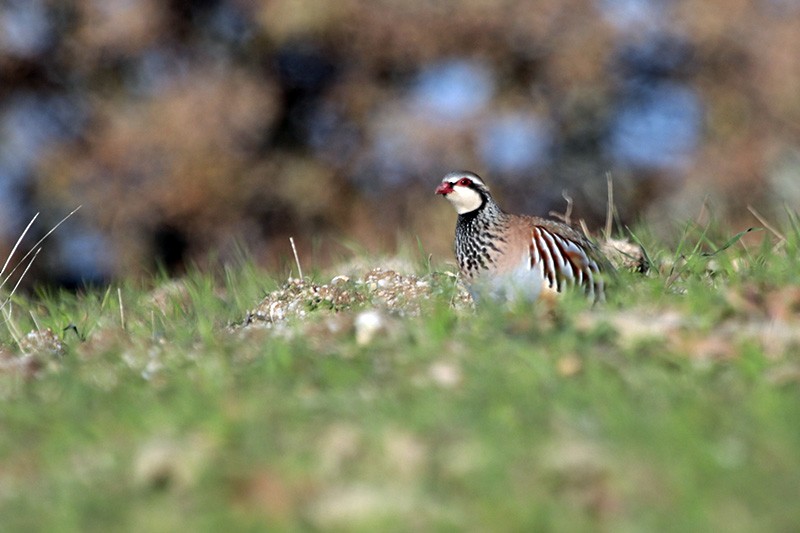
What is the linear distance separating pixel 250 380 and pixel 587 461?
59.7 inches

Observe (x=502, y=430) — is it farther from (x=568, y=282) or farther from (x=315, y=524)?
(x=568, y=282)

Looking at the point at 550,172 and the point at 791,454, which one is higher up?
the point at 550,172

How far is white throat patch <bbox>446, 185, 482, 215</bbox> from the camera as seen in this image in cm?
710

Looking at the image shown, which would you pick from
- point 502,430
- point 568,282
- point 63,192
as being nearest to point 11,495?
point 502,430

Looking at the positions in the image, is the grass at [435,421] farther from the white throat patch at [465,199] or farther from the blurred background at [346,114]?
the blurred background at [346,114]

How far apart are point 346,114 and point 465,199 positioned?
1235 cm

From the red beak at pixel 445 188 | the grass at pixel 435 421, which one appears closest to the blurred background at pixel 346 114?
the red beak at pixel 445 188

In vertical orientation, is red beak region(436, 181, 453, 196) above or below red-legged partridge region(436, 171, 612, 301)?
above

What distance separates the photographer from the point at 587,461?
132 inches

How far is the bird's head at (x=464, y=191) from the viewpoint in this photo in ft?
23.3

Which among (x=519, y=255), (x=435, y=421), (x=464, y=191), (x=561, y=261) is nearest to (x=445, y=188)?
(x=464, y=191)

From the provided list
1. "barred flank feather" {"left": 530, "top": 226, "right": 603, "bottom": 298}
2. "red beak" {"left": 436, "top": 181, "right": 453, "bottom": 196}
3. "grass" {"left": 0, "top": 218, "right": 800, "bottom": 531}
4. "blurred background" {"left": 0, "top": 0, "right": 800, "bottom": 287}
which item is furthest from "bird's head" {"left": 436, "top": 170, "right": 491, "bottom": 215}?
"blurred background" {"left": 0, "top": 0, "right": 800, "bottom": 287}

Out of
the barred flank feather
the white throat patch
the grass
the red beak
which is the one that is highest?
the red beak

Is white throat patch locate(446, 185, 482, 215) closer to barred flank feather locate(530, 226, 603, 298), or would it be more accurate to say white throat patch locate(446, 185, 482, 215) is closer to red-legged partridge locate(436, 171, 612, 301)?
red-legged partridge locate(436, 171, 612, 301)
